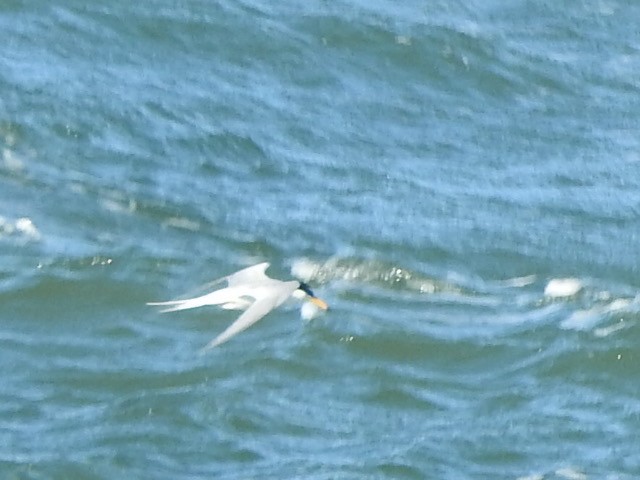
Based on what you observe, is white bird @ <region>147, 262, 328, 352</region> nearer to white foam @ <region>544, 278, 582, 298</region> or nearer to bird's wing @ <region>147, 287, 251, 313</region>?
bird's wing @ <region>147, 287, 251, 313</region>

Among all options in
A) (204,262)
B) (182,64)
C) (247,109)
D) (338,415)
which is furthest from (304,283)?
(182,64)

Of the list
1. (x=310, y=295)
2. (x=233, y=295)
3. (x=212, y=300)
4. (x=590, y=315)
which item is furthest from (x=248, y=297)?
(x=590, y=315)

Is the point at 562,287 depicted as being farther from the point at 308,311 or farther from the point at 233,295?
the point at 233,295

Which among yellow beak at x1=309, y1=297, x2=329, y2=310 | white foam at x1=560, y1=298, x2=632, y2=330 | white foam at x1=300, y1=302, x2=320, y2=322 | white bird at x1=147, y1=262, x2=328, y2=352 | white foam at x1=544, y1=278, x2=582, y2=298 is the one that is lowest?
white foam at x1=544, y1=278, x2=582, y2=298

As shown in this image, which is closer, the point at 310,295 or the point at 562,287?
the point at 310,295

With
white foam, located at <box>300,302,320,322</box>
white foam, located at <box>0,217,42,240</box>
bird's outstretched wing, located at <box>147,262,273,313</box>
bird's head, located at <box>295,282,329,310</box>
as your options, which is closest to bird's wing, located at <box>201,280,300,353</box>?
bird's outstretched wing, located at <box>147,262,273,313</box>

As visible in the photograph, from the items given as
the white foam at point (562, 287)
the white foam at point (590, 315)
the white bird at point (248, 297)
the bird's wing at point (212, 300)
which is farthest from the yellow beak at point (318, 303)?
the white foam at point (562, 287)
